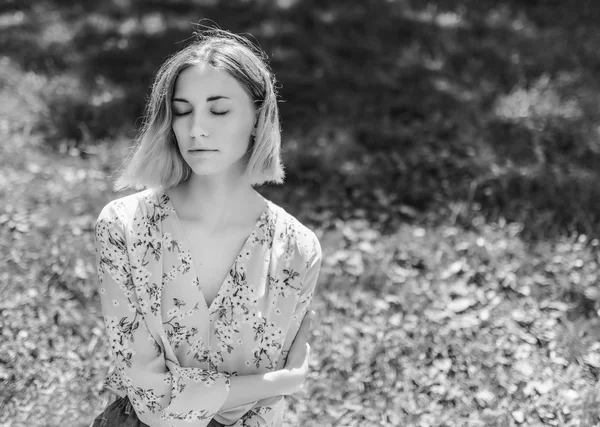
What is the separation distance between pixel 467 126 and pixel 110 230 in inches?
130

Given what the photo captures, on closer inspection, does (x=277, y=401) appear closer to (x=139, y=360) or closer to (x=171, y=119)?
(x=139, y=360)

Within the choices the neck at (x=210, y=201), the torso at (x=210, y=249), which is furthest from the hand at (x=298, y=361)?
the neck at (x=210, y=201)

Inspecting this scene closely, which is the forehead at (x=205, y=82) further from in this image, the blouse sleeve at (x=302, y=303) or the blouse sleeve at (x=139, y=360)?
the blouse sleeve at (x=302, y=303)

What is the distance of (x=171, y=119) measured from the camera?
6.91ft

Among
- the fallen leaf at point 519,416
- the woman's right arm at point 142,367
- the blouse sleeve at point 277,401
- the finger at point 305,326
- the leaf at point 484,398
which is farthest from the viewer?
A: the leaf at point 484,398

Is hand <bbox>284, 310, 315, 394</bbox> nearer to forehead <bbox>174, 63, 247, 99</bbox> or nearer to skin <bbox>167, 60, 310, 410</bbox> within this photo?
skin <bbox>167, 60, 310, 410</bbox>

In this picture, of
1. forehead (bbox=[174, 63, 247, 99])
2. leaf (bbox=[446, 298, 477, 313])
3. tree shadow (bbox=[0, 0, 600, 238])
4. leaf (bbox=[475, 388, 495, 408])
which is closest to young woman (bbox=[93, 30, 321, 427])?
forehead (bbox=[174, 63, 247, 99])

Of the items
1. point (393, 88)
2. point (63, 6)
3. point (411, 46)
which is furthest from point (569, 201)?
point (63, 6)

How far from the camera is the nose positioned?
2.04 m

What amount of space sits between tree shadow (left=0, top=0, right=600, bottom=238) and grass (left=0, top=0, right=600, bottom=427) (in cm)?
2

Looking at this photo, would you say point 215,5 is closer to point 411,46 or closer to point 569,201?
point 411,46

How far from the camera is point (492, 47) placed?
5.54 metres

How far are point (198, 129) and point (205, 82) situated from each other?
150 mm

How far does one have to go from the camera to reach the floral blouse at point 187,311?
2.03m
